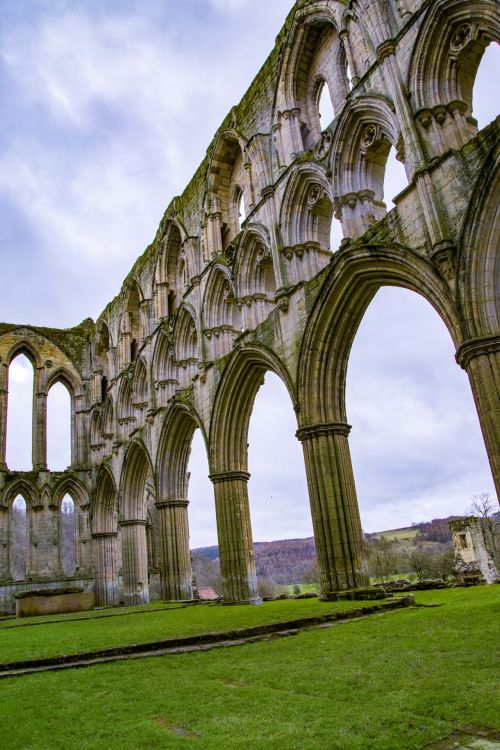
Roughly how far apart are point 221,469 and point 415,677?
42.5 ft

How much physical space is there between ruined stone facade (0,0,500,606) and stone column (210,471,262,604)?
1.7 inches

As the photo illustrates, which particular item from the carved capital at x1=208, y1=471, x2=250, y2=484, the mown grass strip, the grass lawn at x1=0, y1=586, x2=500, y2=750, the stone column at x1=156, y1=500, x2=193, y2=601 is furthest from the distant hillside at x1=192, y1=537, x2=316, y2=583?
the grass lawn at x1=0, y1=586, x2=500, y2=750

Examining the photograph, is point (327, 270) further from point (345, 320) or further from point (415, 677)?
point (415, 677)

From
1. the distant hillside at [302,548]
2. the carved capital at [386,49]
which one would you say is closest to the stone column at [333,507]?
the carved capital at [386,49]

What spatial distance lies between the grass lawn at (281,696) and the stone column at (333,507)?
17.2 feet

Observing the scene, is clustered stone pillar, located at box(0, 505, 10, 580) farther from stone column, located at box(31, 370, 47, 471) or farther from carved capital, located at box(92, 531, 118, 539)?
carved capital, located at box(92, 531, 118, 539)

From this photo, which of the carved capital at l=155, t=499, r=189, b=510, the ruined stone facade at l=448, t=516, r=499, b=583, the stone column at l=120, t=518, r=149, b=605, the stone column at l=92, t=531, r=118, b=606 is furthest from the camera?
the stone column at l=92, t=531, r=118, b=606

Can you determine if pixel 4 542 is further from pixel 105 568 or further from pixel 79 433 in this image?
pixel 79 433

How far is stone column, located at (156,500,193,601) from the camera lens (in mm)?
20594

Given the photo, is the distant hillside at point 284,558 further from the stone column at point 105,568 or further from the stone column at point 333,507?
the stone column at point 333,507

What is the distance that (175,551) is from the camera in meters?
20.8

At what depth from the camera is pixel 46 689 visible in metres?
5.75

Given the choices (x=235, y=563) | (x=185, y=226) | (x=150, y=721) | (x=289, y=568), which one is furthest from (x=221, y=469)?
(x=289, y=568)

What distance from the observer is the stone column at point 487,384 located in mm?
8773
